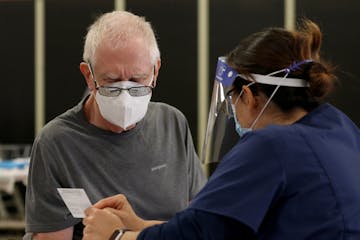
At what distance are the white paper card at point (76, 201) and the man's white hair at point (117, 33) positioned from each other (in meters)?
0.34

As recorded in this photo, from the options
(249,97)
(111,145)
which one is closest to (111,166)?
(111,145)

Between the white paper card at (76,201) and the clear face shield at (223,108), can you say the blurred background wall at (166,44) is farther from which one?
the white paper card at (76,201)

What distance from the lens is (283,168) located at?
1240 mm

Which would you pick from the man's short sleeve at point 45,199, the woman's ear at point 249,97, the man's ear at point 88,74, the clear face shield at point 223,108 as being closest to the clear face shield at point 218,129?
the clear face shield at point 223,108

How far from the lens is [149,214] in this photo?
5.61 ft

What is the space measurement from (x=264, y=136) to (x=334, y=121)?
21 cm

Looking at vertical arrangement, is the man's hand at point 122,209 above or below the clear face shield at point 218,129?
below

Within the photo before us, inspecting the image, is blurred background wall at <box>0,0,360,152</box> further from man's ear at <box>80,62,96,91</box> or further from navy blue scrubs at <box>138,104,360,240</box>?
navy blue scrubs at <box>138,104,360,240</box>

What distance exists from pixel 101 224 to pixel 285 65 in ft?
1.83

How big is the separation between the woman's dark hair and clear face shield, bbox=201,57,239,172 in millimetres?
160

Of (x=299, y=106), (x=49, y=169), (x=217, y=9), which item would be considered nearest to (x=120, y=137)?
(x=49, y=169)

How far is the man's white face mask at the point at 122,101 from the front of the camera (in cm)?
162

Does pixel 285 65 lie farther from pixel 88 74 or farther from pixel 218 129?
pixel 88 74

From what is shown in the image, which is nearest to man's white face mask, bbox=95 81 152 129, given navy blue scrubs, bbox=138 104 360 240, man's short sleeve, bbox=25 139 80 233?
man's short sleeve, bbox=25 139 80 233
